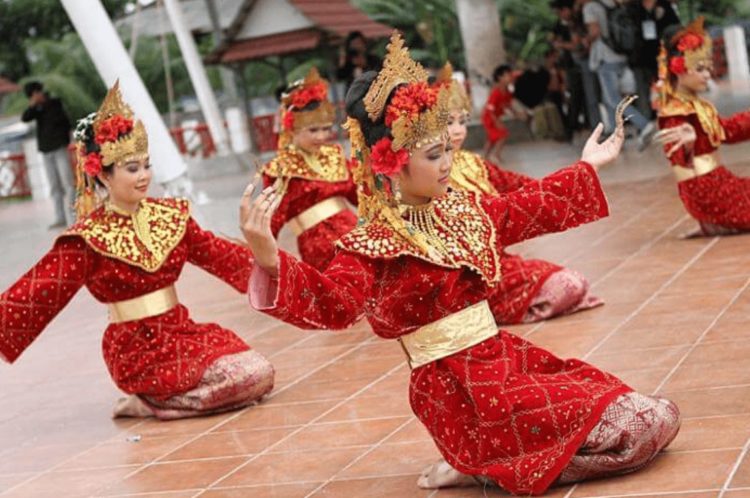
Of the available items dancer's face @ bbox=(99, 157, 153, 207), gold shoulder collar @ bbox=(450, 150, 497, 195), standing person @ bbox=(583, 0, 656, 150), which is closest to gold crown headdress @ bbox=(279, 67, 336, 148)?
gold shoulder collar @ bbox=(450, 150, 497, 195)

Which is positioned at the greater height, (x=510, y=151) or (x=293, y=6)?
(x=293, y=6)

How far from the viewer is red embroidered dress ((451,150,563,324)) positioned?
665 cm

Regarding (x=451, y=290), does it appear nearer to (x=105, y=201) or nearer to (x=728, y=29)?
(x=105, y=201)

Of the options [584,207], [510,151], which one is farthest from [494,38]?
[584,207]

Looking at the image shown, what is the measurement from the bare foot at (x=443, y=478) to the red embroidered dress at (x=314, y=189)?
3.15 m

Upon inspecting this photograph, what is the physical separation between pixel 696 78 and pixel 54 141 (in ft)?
30.9

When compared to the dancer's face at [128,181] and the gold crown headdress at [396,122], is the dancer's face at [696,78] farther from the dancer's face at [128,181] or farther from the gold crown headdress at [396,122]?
the gold crown headdress at [396,122]

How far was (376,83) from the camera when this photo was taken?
4062 millimetres

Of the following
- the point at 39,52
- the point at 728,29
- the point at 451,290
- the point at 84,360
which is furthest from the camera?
the point at 39,52

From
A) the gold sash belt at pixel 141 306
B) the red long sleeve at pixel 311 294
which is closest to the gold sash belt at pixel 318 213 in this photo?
the gold sash belt at pixel 141 306

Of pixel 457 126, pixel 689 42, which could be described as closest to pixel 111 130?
pixel 457 126

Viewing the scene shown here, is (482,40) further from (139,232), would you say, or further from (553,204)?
(553,204)

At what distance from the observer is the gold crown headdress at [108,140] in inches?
223

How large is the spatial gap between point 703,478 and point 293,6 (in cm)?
1664
